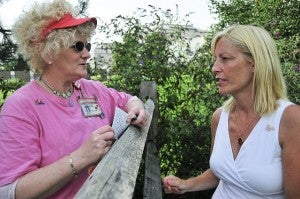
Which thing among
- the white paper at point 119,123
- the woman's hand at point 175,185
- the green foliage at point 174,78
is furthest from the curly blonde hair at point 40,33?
the green foliage at point 174,78

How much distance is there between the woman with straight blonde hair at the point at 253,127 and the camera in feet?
6.91

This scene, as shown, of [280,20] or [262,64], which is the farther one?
[280,20]

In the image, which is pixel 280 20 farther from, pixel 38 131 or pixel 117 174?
pixel 117 174

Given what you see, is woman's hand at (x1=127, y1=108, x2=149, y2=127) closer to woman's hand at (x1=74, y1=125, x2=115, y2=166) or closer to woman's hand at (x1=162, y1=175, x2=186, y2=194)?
woman's hand at (x1=162, y1=175, x2=186, y2=194)

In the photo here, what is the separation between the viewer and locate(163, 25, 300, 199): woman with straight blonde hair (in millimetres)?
2107

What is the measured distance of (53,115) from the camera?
6.91 feet

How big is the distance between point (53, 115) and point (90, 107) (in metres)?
0.29

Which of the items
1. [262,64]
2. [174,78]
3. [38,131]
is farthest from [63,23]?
[174,78]

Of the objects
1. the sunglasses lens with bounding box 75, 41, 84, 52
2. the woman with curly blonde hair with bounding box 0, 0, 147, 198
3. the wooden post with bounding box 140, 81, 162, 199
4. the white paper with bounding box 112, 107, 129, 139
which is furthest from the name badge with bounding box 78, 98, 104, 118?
the wooden post with bounding box 140, 81, 162, 199

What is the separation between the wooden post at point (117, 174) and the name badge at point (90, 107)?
31cm

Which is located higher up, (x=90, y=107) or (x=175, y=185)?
(x=90, y=107)

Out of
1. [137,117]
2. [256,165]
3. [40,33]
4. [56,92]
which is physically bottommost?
[256,165]

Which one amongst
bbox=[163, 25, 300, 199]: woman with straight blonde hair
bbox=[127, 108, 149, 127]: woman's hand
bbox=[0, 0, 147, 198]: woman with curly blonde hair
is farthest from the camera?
bbox=[127, 108, 149, 127]: woman's hand

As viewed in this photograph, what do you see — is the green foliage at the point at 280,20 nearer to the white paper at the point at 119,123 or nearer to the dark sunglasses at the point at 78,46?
the white paper at the point at 119,123
